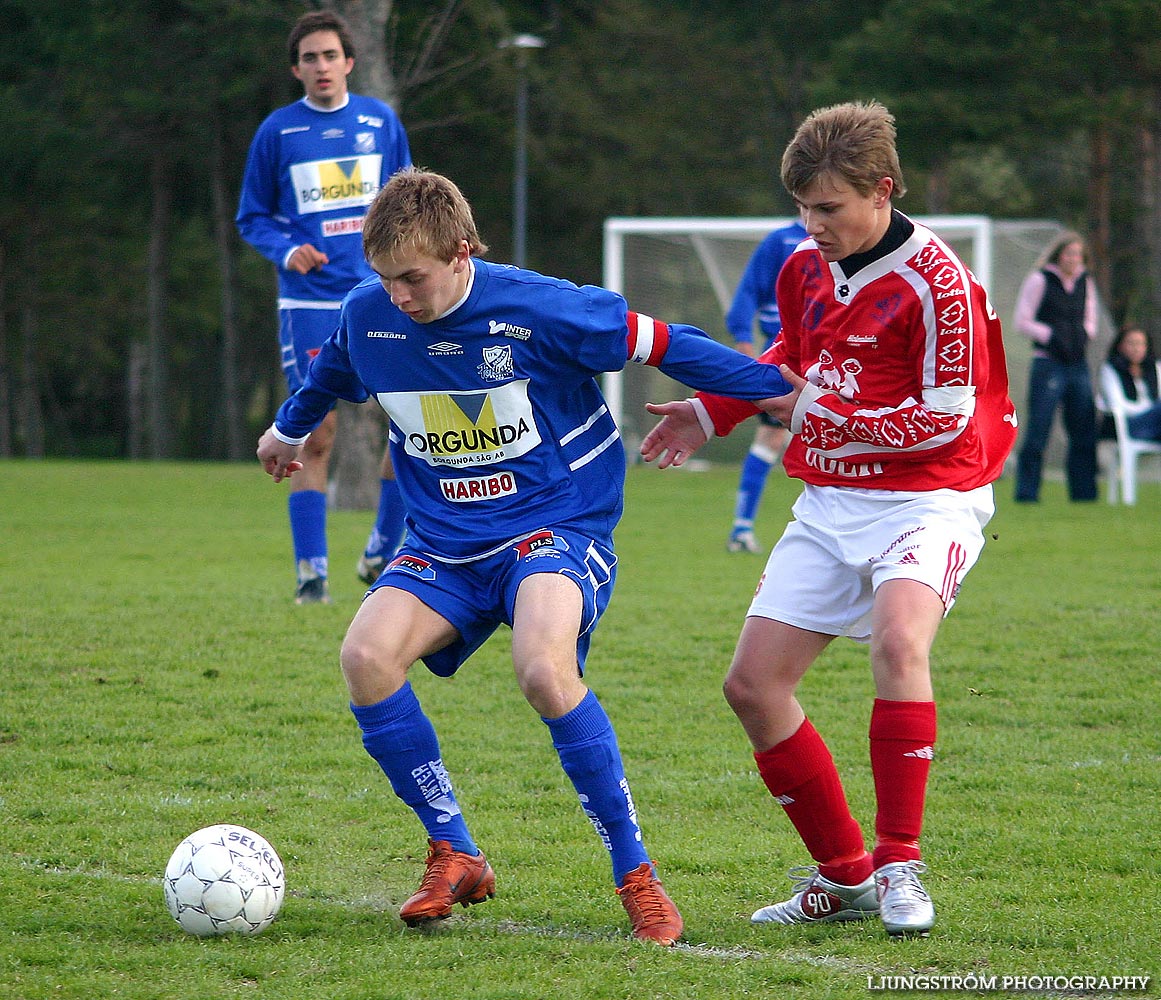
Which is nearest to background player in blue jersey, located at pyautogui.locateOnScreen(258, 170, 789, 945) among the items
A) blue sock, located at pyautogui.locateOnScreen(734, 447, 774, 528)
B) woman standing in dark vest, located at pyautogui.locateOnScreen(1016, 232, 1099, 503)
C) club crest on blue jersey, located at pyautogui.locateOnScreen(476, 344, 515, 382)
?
club crest on blue jersey, located at pyautogui.locateOnScreen(476, 344, 515, 382)

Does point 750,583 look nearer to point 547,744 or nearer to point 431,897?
point 547,744

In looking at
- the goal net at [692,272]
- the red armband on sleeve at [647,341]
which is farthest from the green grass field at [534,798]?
the goal net at [692,272]

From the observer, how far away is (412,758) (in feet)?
12.0

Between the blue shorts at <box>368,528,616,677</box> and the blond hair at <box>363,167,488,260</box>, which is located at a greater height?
the blond hair at <box>363,167,488,260</box>

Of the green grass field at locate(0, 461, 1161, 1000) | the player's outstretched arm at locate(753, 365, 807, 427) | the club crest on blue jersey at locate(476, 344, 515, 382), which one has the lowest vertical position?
the green grass field at locate(0, 461, 1161, 1000)

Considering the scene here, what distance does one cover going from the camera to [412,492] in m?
3.98

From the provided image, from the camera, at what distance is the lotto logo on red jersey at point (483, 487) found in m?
3.85

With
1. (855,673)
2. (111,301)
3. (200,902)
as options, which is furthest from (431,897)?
(111,301)

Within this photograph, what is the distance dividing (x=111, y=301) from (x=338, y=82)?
30.7 meters

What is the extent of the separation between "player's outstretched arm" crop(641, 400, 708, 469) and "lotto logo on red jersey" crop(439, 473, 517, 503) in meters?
0.41

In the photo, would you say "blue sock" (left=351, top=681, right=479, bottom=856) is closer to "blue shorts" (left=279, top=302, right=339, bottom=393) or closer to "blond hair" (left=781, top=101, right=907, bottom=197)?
"blond hair" (left=781, top=101, right=907, bottom=197)

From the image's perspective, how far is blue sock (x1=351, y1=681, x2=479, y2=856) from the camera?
362 cm

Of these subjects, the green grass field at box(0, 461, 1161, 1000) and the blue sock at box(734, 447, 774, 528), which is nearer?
the green grass field at box(0, 461, 1161, 1000)

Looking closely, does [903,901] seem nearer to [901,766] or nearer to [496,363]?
[901,766]
